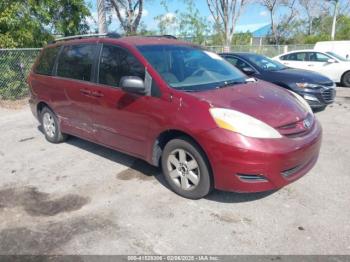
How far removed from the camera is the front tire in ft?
12.2

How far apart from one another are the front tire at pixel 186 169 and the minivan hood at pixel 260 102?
54 cm

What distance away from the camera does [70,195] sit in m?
4.23

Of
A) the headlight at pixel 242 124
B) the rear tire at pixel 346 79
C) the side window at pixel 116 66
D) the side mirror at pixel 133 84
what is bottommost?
the rear tire at pixel 346 79

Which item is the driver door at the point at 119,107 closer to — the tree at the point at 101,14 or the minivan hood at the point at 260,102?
the minivan hood at the point at 260,102

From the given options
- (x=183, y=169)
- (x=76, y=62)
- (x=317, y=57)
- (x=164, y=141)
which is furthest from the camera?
(x=317, y=57)

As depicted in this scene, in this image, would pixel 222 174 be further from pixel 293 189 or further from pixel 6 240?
pixel 6 240

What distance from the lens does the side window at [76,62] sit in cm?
500

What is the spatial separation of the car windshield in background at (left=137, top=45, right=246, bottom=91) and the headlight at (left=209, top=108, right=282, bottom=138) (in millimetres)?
611

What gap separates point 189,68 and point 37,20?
8.00m

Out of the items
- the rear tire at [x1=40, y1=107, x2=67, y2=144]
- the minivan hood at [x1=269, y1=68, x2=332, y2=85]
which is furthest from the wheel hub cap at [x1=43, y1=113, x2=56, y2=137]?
the minivan hood at [x1=269, y1=68, x2=332, y2=85]

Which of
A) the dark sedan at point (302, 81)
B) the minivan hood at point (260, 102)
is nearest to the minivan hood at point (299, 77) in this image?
the dark sedan at point (302, 81)

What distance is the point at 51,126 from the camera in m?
6.19

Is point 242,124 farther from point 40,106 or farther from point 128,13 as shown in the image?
point 128,13

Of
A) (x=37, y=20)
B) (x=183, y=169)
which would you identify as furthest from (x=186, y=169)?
(x=37, y=20)
